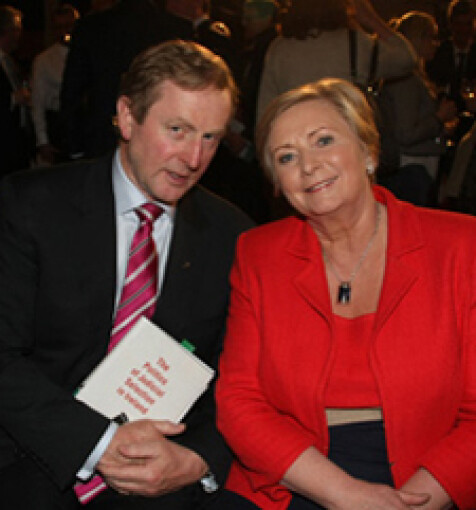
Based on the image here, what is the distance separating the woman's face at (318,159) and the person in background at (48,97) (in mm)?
4298

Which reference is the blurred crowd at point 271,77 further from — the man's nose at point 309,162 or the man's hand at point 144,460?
the man's hand at point 144,460

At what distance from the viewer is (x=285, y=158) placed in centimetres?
223

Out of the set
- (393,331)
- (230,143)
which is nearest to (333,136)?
(393,331)

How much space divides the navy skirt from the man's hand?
387 millimetres

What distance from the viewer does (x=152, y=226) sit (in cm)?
223

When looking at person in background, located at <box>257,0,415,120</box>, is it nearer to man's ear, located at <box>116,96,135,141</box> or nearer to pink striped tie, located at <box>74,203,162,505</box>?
man's ear, located at <box>116,96,135,141</box>

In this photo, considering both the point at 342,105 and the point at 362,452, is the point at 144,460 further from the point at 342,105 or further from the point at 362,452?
the point at 342,105

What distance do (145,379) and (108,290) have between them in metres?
0.29

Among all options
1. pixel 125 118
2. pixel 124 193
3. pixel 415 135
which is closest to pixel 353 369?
pixel 124 193

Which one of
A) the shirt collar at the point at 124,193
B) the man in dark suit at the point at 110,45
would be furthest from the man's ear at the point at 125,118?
the man in dark suit at the point at 110,45

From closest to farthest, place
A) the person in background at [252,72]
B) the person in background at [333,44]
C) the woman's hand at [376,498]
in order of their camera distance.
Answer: the woman's hand at [376,498], the person in background at [333,44], the person in background at [252,72]

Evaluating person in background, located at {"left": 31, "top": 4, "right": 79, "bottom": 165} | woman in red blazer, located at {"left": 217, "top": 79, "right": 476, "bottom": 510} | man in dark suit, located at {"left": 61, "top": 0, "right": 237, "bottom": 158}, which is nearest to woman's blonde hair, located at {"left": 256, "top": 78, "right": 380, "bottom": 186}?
woman in red blazer, located at {"left": 217, "top": 79, "right": 476, "bottom": 510}

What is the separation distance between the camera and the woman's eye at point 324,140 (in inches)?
85.4

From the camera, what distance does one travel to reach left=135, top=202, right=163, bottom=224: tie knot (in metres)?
2.21
